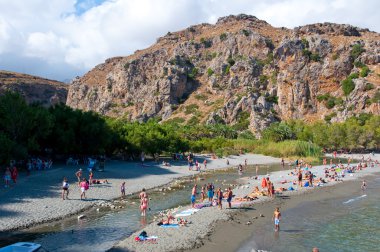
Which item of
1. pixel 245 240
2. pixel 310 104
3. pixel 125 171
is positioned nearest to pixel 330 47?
pixel 310 104

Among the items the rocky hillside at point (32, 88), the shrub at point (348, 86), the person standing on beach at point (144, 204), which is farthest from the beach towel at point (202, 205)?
the rocky hillside at point (32, 88)

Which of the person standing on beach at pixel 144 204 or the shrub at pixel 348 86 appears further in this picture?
the shrub at pixel 348 86

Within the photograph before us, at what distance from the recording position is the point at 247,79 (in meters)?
137

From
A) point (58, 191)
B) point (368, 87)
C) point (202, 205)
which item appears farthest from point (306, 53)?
point (58, 191)

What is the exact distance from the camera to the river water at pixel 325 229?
20719 millimetres

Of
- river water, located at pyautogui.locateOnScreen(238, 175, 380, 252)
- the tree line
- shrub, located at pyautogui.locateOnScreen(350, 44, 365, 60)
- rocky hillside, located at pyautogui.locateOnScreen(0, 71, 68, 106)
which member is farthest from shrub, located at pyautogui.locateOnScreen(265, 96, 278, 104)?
river water, located at pyautogui.locateOnScreen(238, 175, 380, 252)

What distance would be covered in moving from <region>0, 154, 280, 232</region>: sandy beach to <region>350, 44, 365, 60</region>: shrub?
9541 cm

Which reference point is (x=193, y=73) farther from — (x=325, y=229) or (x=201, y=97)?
(x=325, y=229)

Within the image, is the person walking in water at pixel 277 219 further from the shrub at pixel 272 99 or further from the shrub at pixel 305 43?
the shrub at pixel 305 43

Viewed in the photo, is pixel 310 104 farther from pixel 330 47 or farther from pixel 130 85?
pixel 130 85

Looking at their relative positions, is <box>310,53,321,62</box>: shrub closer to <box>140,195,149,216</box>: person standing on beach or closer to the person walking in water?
the person walking in water

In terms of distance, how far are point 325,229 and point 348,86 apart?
107118 millimetres

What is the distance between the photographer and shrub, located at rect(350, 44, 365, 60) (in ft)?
419

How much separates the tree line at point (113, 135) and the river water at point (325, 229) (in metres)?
27.0
